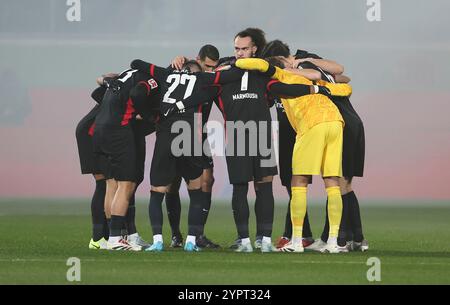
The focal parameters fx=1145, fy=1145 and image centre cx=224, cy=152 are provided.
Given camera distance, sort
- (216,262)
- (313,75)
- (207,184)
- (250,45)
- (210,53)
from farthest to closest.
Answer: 1. (207,184)
2. (210,53)
3. (250,45)
4. (313,75)
5. (216,262)

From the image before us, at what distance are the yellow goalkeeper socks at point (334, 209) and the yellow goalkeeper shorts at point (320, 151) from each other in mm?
169

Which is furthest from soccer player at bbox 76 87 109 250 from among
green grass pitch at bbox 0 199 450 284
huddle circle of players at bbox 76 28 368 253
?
green grass pitch at bbox 0 199 450 284

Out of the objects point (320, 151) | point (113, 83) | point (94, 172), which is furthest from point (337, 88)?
point (94, 172)

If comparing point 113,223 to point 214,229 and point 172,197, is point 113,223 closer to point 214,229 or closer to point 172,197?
point 172,197

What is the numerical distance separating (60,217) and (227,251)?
8.90 m

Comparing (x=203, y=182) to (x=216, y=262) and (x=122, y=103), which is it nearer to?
(x=122, y=103)

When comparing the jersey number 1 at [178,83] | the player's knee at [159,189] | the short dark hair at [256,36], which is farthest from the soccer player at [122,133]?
the short dark hair at [256,36]

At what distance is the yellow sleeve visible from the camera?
1162 centimetres

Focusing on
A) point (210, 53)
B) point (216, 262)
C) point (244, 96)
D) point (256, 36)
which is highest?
point (256, 36)

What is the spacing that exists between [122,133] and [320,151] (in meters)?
2.06

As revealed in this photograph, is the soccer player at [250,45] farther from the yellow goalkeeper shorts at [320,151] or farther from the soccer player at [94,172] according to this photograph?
the soccer player at [94,172]

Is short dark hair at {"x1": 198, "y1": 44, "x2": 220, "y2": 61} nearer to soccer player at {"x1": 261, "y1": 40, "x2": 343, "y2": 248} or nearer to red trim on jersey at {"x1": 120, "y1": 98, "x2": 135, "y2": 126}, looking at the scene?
soccer player at {"x1": 261, "y1": 40, "x2": 343, "y2": 248}

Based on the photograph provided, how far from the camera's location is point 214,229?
53.8 feet

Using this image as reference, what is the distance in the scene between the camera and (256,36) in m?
11.9
